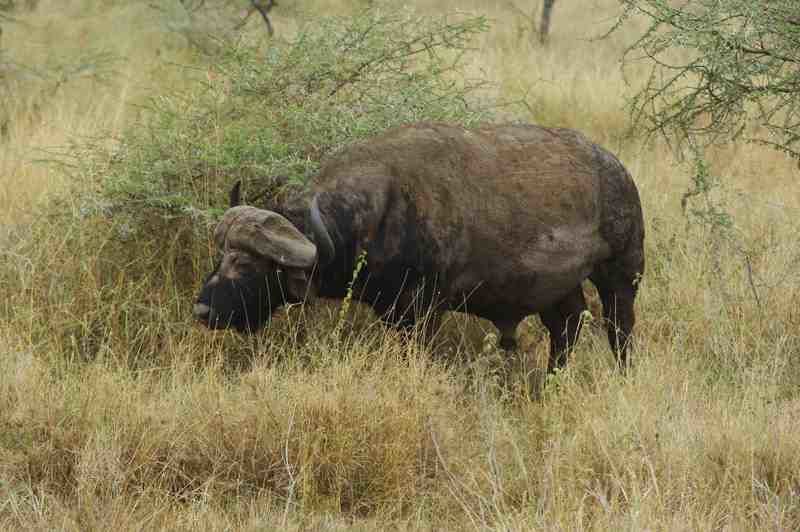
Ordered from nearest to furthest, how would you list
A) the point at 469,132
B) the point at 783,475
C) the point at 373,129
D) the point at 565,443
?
the point at 783,475
the point at 565,443
the point at 469,132
the point at 373,129

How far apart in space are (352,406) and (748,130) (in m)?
7.44

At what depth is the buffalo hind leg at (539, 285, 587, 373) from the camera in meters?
6.88

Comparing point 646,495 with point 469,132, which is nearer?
point 646,495

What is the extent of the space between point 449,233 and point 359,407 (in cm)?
138

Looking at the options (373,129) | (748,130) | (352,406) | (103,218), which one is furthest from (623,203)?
(748,130)

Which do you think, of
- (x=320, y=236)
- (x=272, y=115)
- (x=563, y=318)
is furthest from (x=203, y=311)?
(x=563, y=318)

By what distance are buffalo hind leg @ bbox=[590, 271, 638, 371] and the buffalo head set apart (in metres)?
2.04

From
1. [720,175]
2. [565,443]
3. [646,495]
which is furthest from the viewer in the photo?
[720,175]

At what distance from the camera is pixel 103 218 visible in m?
6.68

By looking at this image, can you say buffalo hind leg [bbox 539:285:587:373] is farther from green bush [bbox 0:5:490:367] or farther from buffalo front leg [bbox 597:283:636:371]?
green bush [bbox 0:5:490:367]

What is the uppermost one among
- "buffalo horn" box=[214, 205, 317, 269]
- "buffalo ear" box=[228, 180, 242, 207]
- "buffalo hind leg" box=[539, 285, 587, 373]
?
"buffalo ear" box=[228, 180, 242, 207]

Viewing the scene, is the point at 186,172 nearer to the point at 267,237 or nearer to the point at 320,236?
the point at 267,237

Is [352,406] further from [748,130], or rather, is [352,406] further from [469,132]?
[748,130]

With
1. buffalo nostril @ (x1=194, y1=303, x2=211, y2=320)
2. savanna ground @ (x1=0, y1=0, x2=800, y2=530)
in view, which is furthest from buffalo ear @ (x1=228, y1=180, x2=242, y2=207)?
savanna ground @ (x1=0, y1=0, x2=800, y2=530)
